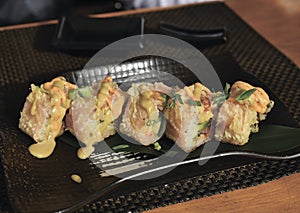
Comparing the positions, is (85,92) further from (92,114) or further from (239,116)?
(239,116)

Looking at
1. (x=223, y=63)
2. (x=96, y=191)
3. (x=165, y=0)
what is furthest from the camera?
(x=165, y=0)

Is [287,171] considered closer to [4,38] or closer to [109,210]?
[109,210]

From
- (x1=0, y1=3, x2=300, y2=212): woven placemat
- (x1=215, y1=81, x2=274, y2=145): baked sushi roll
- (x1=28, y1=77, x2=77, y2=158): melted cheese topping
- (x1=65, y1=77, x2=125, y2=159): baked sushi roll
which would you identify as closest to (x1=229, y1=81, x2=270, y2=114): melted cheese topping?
(x1=215, y1=81, x2=274, y2=145): baked sushi roll

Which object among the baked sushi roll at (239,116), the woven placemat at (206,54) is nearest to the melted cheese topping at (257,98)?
the baked sushi roll at (239,116)

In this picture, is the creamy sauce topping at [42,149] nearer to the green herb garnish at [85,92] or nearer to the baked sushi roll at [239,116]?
the green herb garnish at [85,92]

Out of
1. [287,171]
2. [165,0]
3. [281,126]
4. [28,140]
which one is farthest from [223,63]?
[165,0]
